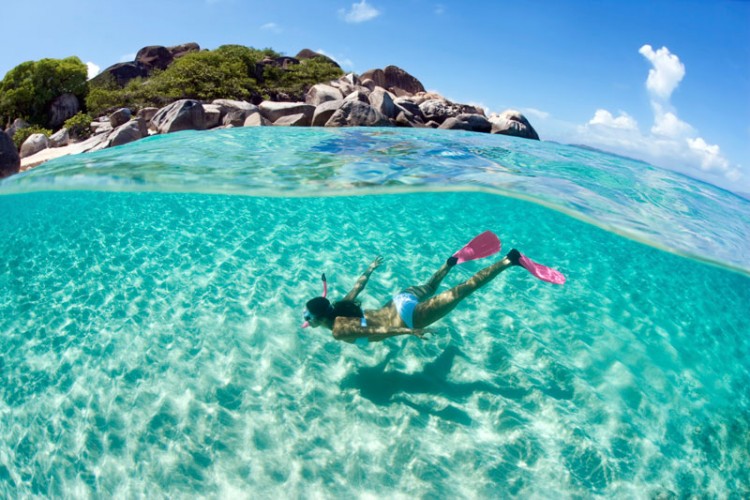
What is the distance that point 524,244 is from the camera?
31.3 ft

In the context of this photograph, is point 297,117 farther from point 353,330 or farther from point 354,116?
point 353,330

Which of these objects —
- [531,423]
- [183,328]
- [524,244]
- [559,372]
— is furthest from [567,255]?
[183,328]

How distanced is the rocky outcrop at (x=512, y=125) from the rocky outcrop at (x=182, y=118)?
1465 centimetres

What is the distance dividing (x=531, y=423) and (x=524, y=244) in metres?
5.76

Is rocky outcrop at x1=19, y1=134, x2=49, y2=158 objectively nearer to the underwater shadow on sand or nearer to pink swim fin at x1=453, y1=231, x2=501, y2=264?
the underwater shadow on sand

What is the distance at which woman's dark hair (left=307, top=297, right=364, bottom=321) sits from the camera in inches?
172

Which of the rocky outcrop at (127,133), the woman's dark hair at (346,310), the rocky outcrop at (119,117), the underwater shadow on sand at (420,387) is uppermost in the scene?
the rocky outcrop at (119,117)

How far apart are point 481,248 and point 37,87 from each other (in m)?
33.5

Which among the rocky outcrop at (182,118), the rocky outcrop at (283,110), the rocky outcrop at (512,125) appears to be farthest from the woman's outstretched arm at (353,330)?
the rocky outcrop at (512,125)

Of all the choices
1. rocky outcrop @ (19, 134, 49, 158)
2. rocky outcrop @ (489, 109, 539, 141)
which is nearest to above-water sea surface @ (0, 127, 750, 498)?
rocky outcrop @ (19, 134, 49, 158)

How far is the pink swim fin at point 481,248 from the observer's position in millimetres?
6138

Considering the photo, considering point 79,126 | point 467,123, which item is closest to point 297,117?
point 467,123

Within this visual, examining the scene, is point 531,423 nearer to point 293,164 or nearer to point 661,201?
point 293,164

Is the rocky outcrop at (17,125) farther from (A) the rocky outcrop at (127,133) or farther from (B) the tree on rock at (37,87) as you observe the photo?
(A) the rocky outcrop at (127,133)
